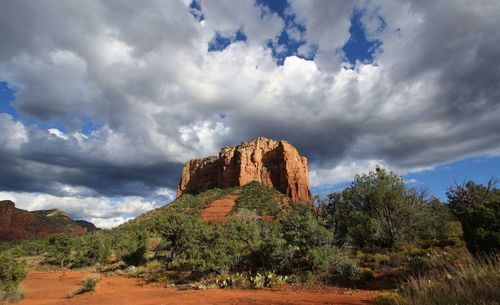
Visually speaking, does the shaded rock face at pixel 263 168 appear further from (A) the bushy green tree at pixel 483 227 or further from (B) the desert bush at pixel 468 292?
(B) the desert bush at pixel 468 292

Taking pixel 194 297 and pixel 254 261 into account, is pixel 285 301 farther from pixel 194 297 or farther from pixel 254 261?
pixel 254 261

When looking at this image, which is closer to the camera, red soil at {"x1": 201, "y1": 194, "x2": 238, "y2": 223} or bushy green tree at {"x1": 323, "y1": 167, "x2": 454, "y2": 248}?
bushy green tree at {"x1": 323, "y1": 167, "x2": 454, "y2": 248}

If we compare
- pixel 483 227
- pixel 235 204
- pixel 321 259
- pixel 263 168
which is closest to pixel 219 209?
pixel 235 204

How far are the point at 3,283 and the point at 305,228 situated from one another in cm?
1596

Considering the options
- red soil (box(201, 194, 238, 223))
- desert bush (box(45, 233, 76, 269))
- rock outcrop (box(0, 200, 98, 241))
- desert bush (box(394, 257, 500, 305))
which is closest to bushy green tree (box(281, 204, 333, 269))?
desert bush (box(394, 257, 500, 305))

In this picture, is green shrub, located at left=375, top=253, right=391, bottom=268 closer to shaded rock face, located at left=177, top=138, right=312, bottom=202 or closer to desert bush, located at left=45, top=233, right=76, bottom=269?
desert bush, located at left=45, top=233, right=76, bottom=269

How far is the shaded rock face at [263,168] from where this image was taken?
105750 millimetres

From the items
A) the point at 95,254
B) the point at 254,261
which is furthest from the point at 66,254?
the point at 254,261

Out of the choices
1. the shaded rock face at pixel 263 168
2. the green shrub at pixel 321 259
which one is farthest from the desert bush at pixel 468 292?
the shaded rock face at pixel 263 168

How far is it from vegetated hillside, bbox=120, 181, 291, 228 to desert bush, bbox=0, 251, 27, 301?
155 ft

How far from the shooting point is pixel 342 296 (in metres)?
12.3

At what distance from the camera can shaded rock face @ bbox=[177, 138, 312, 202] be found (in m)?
106

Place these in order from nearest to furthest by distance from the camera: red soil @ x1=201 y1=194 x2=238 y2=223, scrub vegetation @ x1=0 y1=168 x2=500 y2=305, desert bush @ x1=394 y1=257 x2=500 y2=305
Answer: desert bush @ x1=394 y1=257 x2=500 y2=305, scrub vegetation @ x1=0 y1=168 x2=500 y2=305, red soil @ x1=201 y1=194 x2=238 y2=223

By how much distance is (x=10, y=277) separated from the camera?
56.6ft
